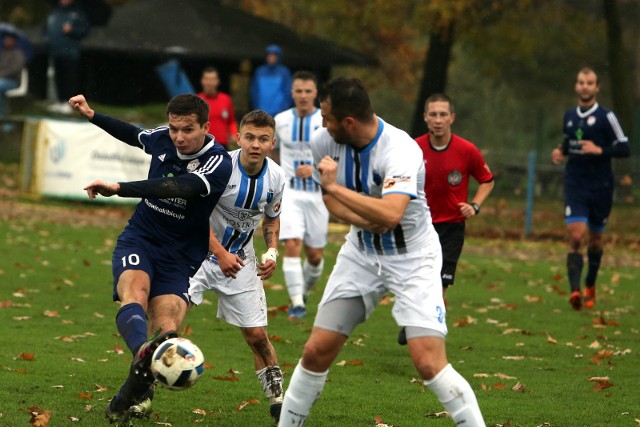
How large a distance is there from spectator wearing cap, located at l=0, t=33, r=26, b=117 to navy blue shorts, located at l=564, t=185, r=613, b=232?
20801 millimetres

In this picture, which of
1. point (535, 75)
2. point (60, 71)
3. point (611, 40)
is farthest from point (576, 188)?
point (535, 75)

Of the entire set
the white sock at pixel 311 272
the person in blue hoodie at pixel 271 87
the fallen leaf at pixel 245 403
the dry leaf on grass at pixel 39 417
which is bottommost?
the fallen leaf at pixel 245 403

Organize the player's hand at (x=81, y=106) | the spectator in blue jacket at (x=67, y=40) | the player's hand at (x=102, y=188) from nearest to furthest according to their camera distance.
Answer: the player's hand at (x=102, y=188), the player's hand at (x=81, y=106), the spectator in blue jacket at (x=67, y=40)

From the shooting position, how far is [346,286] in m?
6.34

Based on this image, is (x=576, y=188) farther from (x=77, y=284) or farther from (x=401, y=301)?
(x=401, y=301)

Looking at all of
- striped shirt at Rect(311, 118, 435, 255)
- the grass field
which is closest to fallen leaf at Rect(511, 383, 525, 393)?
the grass field

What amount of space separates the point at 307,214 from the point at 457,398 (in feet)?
20.8

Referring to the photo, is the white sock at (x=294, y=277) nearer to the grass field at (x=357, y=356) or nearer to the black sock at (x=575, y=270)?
the grass field at (x=357, y=356)

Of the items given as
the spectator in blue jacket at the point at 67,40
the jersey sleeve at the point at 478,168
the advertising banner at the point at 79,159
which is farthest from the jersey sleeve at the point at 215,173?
the spectator in blue jacket at the point at 67,40

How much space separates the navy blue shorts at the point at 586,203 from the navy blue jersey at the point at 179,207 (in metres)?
6.79

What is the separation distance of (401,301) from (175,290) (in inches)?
60.0

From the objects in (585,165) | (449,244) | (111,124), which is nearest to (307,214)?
(449,244)

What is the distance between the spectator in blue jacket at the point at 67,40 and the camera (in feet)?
94.9

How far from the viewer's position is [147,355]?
19.9 ft
